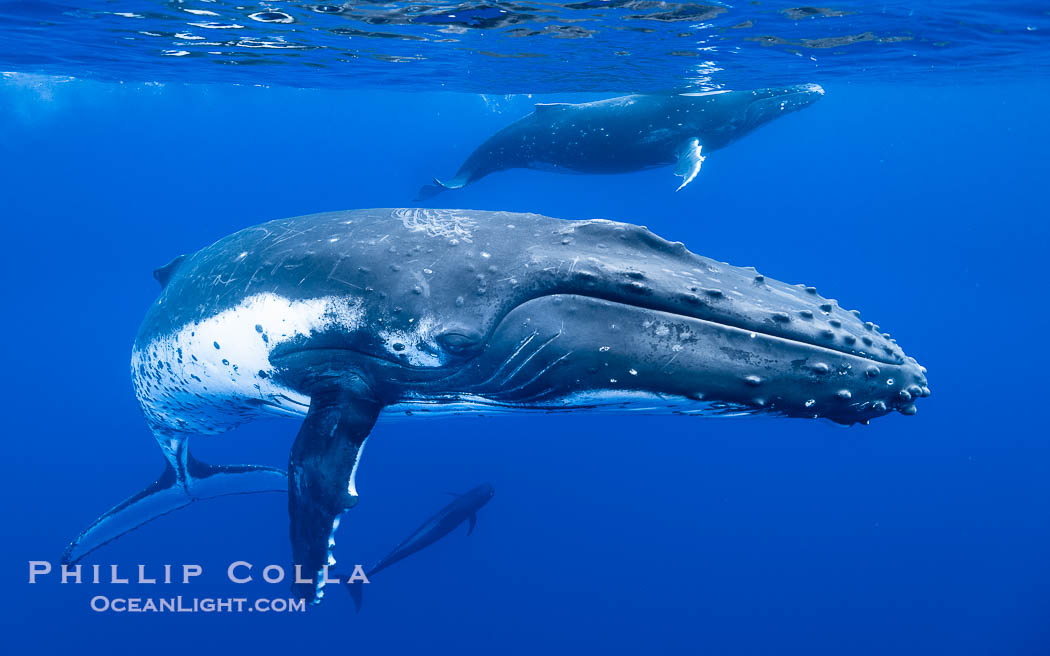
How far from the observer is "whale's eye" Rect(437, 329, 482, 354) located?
4.13 m

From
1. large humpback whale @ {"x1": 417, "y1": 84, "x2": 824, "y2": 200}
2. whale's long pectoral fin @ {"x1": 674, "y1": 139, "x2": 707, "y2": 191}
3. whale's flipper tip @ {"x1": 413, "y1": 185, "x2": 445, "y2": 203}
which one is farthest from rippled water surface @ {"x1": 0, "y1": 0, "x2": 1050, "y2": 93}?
whale's flipper tip @ {"x1": 413, "y1": 185, "x2": 445, "y2": 203}

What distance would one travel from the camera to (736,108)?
1714 centimetres

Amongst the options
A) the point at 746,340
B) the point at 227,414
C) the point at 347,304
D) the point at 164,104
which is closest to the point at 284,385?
the point at 347,304

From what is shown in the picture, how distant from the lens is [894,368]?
11.6ft

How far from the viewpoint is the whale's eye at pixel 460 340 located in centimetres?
413

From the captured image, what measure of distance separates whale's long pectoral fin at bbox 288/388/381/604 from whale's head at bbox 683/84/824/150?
14.7 m

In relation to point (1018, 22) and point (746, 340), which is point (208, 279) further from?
point (1018, 22)

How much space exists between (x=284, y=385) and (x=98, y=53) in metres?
20.2

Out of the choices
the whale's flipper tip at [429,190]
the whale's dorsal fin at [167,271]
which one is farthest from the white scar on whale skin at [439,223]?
the whale's flipper tip at [429,190]

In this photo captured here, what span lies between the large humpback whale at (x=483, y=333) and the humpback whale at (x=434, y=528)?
24.6 feet

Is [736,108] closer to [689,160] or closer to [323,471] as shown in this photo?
[689,160]

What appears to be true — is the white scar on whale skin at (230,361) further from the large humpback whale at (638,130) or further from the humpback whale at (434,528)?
the large humpback whale at (638,130)

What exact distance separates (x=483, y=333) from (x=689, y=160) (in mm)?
13467

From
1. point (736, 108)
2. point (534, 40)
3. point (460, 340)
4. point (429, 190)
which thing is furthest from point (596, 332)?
point (429, 190)
